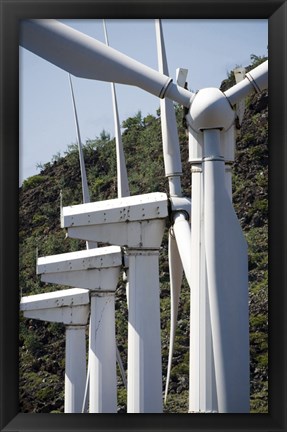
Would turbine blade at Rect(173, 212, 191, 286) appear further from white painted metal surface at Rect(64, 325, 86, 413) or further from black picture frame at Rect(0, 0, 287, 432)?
white painted metal surface at Rect(64, 325, 86, 413)

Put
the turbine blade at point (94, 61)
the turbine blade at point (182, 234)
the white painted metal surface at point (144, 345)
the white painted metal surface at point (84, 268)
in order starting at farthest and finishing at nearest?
the white painted metal surface at point (84, 268) < the white painted metal surface at point (144, 345) < the turbine blade at point (182, 234) < the turbine blade at point (94, 61)

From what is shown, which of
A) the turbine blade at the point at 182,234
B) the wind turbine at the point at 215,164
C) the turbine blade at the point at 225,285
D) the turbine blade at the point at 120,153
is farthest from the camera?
the turbine blade at the point at 120,153

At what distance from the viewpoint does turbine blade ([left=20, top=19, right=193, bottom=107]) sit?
17844 mm

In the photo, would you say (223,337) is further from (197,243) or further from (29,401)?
(29,401)

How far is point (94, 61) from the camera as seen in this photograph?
1830cm

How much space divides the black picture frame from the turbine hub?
4.92 feet

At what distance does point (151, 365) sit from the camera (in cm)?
2494

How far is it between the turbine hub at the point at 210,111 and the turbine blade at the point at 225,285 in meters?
0.13

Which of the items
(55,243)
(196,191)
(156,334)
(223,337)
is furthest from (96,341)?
(55,243)

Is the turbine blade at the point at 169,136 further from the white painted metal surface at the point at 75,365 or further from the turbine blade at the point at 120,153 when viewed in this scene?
the white painted metal surface at the point at 75,365

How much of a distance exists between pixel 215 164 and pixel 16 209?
314 cm

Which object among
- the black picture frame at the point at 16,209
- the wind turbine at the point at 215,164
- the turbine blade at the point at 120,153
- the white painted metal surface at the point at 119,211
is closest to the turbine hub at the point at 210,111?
the wind turbine at the point at 215,164

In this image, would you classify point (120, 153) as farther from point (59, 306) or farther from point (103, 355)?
point (59, 306)

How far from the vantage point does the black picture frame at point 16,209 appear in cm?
1630
